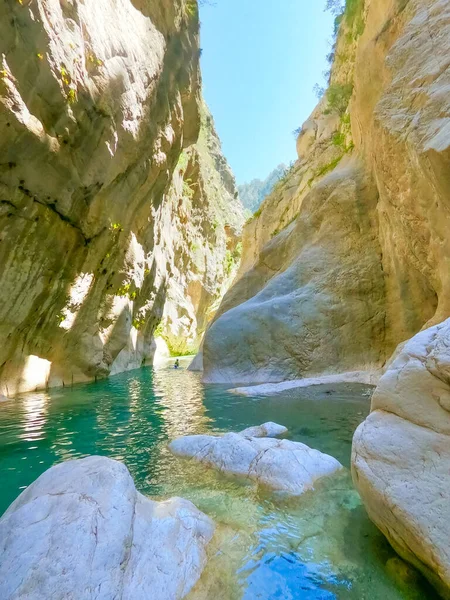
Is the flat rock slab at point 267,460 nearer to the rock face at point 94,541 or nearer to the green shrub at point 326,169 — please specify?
the rock face at point 94,541

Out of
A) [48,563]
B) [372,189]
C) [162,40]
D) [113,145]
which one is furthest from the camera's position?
[162,40]

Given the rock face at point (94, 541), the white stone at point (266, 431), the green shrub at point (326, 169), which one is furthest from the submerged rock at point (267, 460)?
the green shrub at point (326, 169)

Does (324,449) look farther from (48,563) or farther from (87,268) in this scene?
(87,268)

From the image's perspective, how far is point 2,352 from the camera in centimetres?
1220

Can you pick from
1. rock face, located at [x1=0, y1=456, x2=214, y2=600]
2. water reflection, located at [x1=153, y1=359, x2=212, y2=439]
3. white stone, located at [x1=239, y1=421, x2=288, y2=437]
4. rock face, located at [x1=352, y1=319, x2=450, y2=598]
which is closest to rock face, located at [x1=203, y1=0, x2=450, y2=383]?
water reflection, located at [x1=153, y1=359, x2=212, y2=439]

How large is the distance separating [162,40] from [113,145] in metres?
6.23

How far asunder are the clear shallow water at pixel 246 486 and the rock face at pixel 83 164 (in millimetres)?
4487

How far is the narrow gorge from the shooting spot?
2.64 m

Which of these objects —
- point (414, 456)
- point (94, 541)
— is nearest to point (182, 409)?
point (94, 541)

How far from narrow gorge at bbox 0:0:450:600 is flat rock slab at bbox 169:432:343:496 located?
0.03m

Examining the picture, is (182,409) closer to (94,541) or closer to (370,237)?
(94,541)

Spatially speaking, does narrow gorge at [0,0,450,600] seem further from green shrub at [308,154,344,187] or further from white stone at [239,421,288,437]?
green shrub at [308,154,344,187]

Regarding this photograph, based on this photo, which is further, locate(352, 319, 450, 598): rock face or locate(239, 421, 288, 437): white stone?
locate(239, 421, 288, 437): white stone

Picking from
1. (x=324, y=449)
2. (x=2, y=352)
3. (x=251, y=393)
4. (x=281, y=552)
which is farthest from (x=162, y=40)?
(x=281, y=552)
